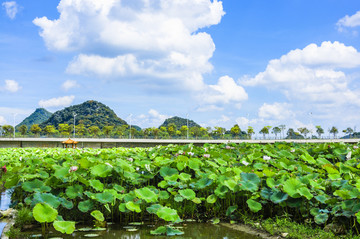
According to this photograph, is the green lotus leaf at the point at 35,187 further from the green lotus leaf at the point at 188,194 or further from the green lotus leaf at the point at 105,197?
the green lotus leaf at the point at 188,194

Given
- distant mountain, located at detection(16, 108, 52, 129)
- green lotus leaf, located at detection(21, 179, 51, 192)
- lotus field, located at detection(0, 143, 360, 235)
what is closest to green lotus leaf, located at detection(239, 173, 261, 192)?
lotus field, located at detection(0, 143, 360, 235)

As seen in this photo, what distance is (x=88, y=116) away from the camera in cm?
12306

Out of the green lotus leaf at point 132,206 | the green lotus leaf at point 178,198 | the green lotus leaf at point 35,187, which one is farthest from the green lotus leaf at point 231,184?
the green lotus leaf at point 35,187

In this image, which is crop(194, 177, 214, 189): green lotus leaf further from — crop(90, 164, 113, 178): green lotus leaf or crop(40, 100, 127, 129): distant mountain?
crop(40, 100, 127, 129): distant mountain

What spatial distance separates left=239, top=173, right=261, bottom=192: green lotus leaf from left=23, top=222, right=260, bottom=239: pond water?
1.92 feet

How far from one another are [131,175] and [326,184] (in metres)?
2.76

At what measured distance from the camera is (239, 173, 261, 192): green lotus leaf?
439cm

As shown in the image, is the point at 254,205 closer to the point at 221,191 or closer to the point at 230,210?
the point at 230,210

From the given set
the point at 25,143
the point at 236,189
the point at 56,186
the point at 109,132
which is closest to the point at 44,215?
the point at 56,186

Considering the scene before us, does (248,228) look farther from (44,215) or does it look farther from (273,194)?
(44,215)

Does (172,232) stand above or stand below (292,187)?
below

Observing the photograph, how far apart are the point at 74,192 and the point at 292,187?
2.89 metres

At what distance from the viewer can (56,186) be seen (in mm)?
4727

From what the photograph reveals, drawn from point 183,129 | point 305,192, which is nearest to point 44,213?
point 305,192
